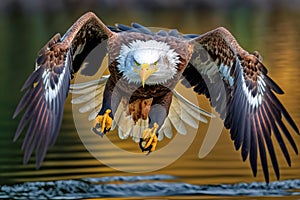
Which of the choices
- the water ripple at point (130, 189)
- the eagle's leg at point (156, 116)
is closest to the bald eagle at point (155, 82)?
the eagle's leg at point (156, 116)

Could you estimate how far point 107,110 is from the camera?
994cm

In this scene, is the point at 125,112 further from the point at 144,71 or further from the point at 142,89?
the point at 144,71

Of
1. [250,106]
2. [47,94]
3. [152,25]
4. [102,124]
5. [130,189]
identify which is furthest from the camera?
[152,25]

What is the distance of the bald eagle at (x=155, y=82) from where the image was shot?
29.2ft

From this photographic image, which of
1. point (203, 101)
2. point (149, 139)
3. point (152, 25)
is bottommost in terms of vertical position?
point (149, 139)

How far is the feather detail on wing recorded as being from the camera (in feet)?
34.4

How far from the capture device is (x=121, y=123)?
417 inches

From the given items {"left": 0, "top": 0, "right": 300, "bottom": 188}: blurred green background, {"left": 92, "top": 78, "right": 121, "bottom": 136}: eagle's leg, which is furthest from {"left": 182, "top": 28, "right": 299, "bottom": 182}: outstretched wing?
{"left": 0, "top": 0, "right": 300, "bottom": 188}: blurred green background

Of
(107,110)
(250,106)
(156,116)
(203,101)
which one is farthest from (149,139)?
(203,101)

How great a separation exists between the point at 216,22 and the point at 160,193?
63.4 feet

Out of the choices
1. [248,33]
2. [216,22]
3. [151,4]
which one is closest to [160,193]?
[248,33]

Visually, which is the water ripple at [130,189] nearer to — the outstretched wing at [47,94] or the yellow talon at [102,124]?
the yellow talon at [102,124]

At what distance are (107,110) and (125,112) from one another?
Result: 403 mm

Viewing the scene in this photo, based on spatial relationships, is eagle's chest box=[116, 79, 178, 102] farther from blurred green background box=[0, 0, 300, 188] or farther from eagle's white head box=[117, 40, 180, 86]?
blurred green background box=[0, 0, 300, 188]
